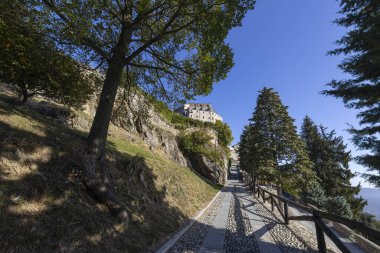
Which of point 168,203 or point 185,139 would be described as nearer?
point 168,203

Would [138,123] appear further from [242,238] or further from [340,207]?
[340,207]

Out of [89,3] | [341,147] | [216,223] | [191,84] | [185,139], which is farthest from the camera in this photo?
[185,139]

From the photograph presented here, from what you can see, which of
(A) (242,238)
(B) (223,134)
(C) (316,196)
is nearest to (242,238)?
(A) (242,238)

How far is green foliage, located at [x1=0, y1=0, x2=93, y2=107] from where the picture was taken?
6332 mm

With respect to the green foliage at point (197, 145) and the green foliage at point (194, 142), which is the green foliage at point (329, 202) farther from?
the green foliage at point (194, 142)

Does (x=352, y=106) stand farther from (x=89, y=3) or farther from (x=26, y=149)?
(x=26, y=149)

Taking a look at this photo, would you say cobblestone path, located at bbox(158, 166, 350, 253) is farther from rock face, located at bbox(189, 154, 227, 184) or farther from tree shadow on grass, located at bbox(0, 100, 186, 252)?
rock face, located at bbox(189, 154, 227, 184)

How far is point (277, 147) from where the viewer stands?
21.2 m

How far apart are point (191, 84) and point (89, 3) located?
170 inches

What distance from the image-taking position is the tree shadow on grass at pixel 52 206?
399cm

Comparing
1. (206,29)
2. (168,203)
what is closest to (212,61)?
(206,29)

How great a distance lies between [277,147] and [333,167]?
16976 millimetres

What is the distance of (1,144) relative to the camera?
17.4 feet

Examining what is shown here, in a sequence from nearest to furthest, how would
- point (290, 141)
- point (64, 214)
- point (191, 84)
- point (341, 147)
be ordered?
1. point (64, 214)
2. point (191, 84)
3. point (290, 141)
4. point (341, 147)
